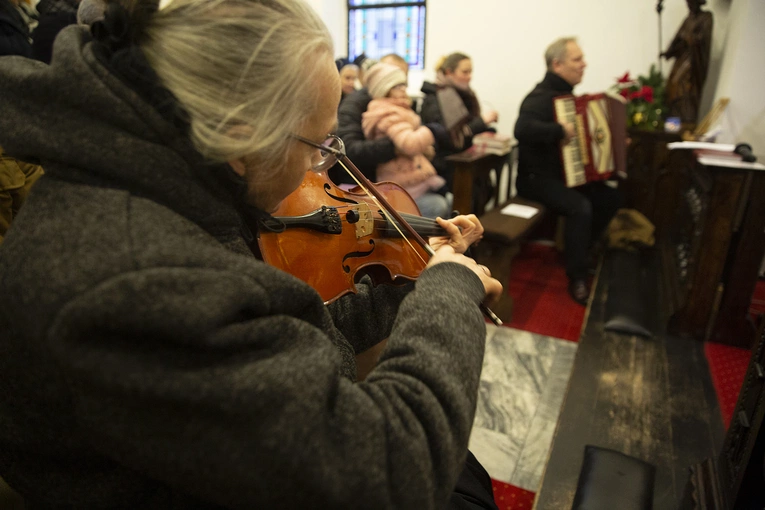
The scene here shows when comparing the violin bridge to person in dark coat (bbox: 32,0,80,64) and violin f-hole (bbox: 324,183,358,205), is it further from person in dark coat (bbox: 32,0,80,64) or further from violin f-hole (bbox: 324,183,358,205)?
person in dark coat (bbox: 32,0,80,64)

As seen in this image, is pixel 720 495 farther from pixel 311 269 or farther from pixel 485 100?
pixel 485 100

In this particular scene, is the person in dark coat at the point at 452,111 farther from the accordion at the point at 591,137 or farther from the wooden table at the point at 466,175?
the accordion at the point at 591,137

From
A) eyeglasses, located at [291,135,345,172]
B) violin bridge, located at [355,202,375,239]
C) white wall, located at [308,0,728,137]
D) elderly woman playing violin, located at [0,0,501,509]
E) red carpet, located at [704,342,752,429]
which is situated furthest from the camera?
white wall, located at [308,0,728,137]

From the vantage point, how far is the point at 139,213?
558 mm

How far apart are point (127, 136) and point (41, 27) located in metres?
1.95

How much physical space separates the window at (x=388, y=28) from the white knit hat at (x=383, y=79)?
9.51ft

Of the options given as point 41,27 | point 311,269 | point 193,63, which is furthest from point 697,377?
point 41,27

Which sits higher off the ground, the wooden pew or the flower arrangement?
the flower arrangement

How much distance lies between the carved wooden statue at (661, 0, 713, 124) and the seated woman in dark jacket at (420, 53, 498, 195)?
158 centimetres

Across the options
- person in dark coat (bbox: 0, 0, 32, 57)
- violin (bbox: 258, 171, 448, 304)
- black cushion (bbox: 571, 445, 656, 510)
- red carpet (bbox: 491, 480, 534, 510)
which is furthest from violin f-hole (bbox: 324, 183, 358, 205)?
person in dark coat (bbox: 0, 0, 32, 57)

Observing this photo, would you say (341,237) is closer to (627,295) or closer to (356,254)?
(356,254)

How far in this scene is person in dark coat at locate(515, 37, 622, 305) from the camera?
3.31 meters

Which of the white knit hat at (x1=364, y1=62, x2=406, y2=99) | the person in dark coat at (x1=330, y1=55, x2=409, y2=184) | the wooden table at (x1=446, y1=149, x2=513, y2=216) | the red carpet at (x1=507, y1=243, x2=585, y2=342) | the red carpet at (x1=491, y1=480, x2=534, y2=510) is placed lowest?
the red carpet at (x1=507, y1=243, x2=585, y2=342)

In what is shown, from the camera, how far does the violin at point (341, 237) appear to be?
3.39 ft
